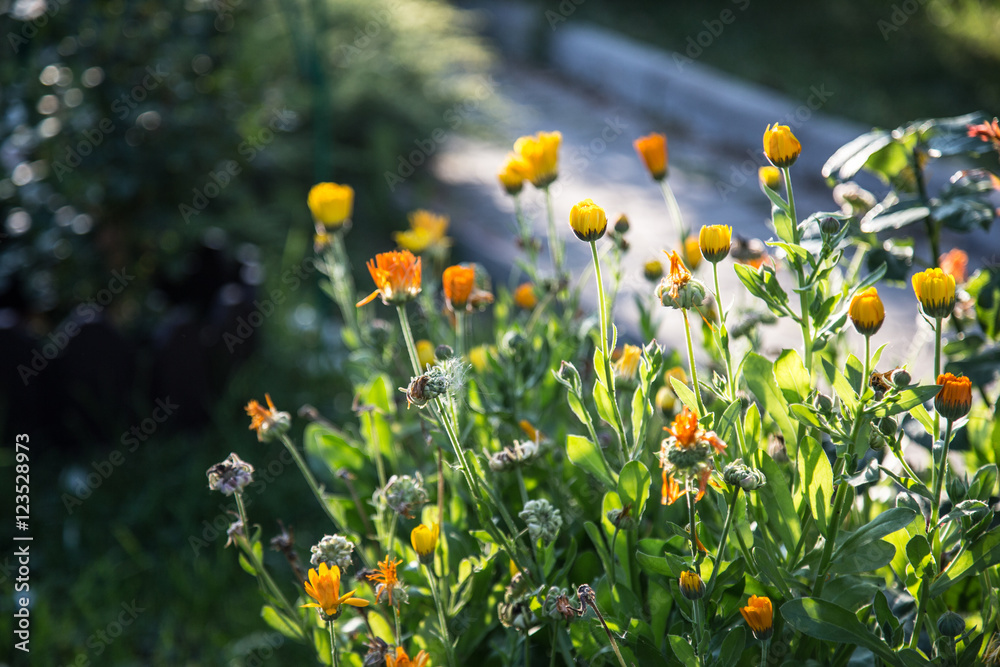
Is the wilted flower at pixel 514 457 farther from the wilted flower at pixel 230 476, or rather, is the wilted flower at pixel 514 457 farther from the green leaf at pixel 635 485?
the wilted flower at pixel 230 476

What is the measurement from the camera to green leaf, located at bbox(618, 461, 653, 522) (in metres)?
0.83

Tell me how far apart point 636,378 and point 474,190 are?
3.18 m

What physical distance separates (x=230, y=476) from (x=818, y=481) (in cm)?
58

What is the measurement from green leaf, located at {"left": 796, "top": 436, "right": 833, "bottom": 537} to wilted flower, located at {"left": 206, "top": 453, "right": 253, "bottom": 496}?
0.55 meters

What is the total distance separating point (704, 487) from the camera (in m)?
0.70

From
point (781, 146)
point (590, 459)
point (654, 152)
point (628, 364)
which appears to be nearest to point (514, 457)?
point (590, 459)

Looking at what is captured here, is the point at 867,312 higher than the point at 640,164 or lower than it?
higher

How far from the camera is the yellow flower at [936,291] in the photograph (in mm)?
748

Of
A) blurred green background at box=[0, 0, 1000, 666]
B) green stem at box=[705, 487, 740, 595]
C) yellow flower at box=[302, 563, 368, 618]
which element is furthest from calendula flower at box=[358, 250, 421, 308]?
blurred green background at box=[0, 0, 1000, 666]

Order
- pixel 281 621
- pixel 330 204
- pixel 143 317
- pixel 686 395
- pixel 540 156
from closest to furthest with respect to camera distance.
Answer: pixel 686 395
pixel 281 621
pixel 540 156
pixel 330 204
pixel 143 317

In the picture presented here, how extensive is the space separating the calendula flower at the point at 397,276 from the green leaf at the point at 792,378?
377mm

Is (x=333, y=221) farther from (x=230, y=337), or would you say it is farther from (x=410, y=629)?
(x=230, y=337)

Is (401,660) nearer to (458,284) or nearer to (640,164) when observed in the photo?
(458,284)

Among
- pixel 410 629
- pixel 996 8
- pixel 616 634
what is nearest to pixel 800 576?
pixel 616 634
